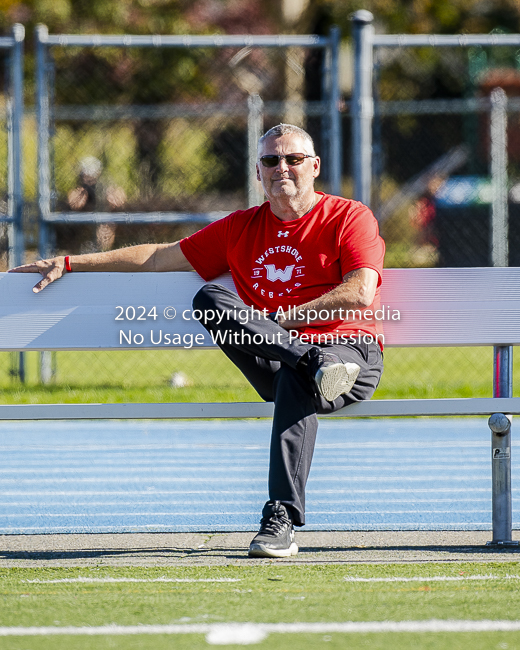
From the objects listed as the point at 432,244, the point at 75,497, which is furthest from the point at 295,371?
the point at 432,244

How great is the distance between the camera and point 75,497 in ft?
17.9

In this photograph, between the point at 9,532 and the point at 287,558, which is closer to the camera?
the point at 287,558

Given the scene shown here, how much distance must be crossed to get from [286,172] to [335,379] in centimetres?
104

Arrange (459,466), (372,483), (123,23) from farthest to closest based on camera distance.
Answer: (123,23)
(459,466)
(372,483)

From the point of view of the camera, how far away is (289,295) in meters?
4.36

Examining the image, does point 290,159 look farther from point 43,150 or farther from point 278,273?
point 43,150

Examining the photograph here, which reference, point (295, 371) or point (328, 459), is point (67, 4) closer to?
point (328, 459)

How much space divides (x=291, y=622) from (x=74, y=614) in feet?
2.10

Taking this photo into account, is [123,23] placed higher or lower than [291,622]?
higher

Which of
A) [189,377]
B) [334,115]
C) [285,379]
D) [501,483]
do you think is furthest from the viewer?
[189,377]

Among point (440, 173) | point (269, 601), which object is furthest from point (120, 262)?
point (440, 173)

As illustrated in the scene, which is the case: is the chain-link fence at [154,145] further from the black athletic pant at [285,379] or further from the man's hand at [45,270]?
the black athletic pant at [285,379]

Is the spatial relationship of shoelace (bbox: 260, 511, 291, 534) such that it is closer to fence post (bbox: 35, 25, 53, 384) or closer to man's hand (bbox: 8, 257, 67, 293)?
man's hand (bbox: 8, 257, 67, 293)

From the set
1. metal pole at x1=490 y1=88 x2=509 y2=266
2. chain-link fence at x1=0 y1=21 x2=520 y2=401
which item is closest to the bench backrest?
chain-link fence at x1=0 y1=21 x2=520 y2=401
